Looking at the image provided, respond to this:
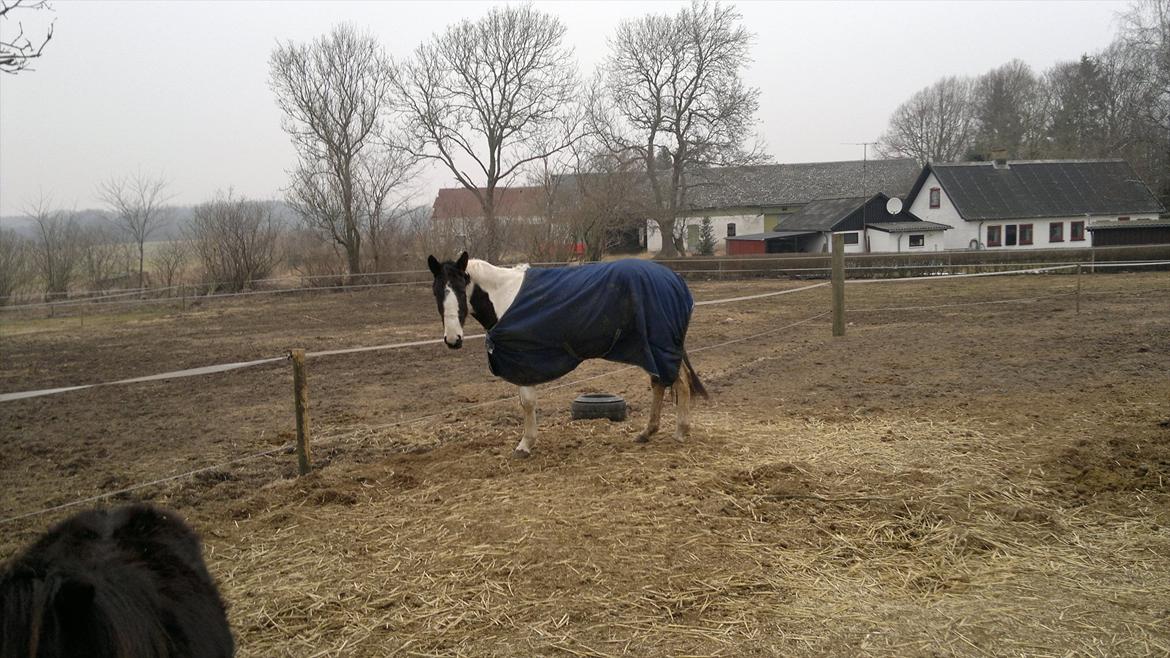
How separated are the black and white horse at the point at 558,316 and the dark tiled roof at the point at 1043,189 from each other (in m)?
35.9

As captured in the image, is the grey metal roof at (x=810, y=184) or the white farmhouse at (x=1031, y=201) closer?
the white farmhouse at (x=1031, y=201)

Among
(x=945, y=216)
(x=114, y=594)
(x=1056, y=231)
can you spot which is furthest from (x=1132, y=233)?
(x=114, y=594)

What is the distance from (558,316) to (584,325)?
19 cm

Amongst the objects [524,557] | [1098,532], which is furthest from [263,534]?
[1098,532]

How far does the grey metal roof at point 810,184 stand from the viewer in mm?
47094

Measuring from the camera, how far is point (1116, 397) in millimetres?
6055

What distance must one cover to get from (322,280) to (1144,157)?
1669 inches

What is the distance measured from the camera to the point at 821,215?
4003 cm

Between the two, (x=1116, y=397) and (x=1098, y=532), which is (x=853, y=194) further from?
(x=1098, y=532)

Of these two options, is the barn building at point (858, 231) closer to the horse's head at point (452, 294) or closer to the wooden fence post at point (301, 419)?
the horse's head at point (452, 294)

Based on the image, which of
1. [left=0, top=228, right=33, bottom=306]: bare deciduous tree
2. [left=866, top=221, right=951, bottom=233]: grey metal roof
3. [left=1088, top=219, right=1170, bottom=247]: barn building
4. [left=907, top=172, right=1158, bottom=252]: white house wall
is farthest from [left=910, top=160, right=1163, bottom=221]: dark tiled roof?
[left=0, top=228, right=33, bottom=306]: bare deciduous tree

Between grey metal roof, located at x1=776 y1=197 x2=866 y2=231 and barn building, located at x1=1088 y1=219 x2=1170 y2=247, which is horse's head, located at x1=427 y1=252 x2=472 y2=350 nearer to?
barn building, located at x1=1088 y1=219 x2=1170 y2=247

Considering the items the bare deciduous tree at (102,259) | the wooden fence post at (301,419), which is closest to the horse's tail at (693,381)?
the wooden fence post at (301,419)

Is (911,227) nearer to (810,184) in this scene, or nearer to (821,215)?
(821,215)
